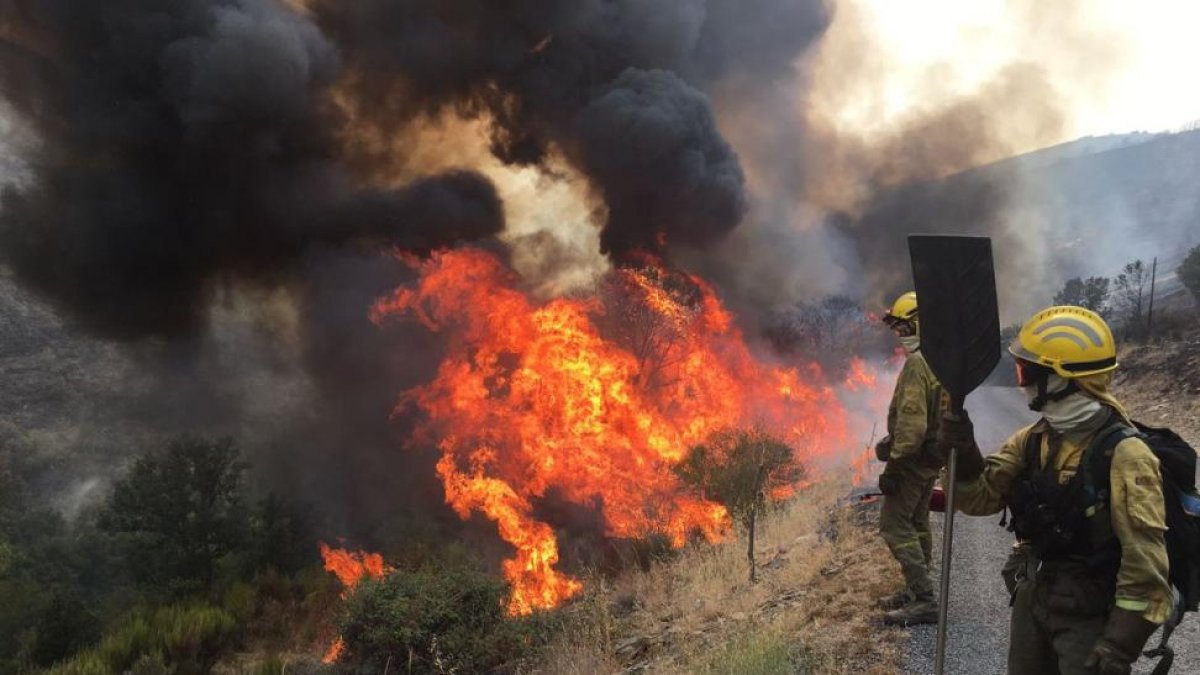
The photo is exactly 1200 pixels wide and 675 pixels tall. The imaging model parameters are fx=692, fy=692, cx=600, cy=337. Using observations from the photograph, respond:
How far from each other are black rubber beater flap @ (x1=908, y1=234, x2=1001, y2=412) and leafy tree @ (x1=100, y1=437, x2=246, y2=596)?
15747 mm

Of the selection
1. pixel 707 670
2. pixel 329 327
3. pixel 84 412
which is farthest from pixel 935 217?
pixel 84 412

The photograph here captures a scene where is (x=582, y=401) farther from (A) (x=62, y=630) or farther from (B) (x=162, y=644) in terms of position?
(A) (x=62, y=630)

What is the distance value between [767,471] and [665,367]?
6.75m

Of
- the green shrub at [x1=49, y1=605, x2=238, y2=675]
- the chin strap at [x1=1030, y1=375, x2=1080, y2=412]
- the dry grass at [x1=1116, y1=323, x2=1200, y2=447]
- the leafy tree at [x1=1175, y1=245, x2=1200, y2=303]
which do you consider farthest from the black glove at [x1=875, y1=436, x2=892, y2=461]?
the leafy tree at [x1=1175, y1=245, x2=1200, y2=303]

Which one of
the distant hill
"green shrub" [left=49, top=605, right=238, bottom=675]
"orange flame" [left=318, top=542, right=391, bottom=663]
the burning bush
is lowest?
"green shrub" [left=49, top=605, right=238, bottom=675]

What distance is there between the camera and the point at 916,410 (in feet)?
15.7

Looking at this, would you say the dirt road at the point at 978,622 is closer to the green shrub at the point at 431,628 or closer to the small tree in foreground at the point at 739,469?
the small tree in foreground at the point at 739,469

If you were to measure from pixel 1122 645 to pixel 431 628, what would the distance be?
21.7ft

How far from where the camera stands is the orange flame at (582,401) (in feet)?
41.7

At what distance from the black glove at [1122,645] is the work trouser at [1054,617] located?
0.19m

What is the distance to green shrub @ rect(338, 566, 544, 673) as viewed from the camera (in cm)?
730

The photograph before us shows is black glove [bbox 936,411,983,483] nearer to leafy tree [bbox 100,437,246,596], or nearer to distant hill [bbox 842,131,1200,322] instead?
leafy tree [bbox 100,437,246,596]

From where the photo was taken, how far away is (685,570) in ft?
29.5

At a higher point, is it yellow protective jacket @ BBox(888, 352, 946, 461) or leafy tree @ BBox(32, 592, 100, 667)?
yellow protective jacket @ BBox(888, 352, 946, 461)
